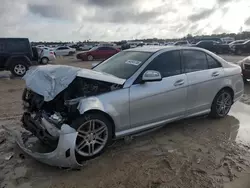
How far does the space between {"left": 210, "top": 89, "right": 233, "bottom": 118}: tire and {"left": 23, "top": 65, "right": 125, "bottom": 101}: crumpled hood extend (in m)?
2.37

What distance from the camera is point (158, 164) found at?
3467 millimetres

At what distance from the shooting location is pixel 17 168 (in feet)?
11.2

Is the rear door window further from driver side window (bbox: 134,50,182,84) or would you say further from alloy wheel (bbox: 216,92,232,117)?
driver side window (bbox: 134,50,182,84)

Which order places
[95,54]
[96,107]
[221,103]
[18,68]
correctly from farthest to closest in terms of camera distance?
[95,54] → [18,68] → [221,103] → [96,107]

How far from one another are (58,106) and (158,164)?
1.73m

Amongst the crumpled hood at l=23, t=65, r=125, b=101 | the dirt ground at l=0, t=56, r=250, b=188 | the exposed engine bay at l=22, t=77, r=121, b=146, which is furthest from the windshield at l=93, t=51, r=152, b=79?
the dirt ground at l=0, t=56, r=250, b=188

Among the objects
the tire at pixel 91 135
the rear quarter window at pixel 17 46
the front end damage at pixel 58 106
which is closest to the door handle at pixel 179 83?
the front end damage at pixel 58 106

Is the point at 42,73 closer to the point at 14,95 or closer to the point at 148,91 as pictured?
the point at 148,91

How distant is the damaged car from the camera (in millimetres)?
3348

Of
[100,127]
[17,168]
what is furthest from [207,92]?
[17,168]

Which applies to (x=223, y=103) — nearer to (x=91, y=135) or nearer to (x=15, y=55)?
(x=91, y=135)

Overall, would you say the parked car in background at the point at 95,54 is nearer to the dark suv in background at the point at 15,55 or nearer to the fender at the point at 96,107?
the dark suv in background at the point at 15,55

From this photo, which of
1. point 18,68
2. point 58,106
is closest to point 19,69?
point 18,68

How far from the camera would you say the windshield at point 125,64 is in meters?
4.09
